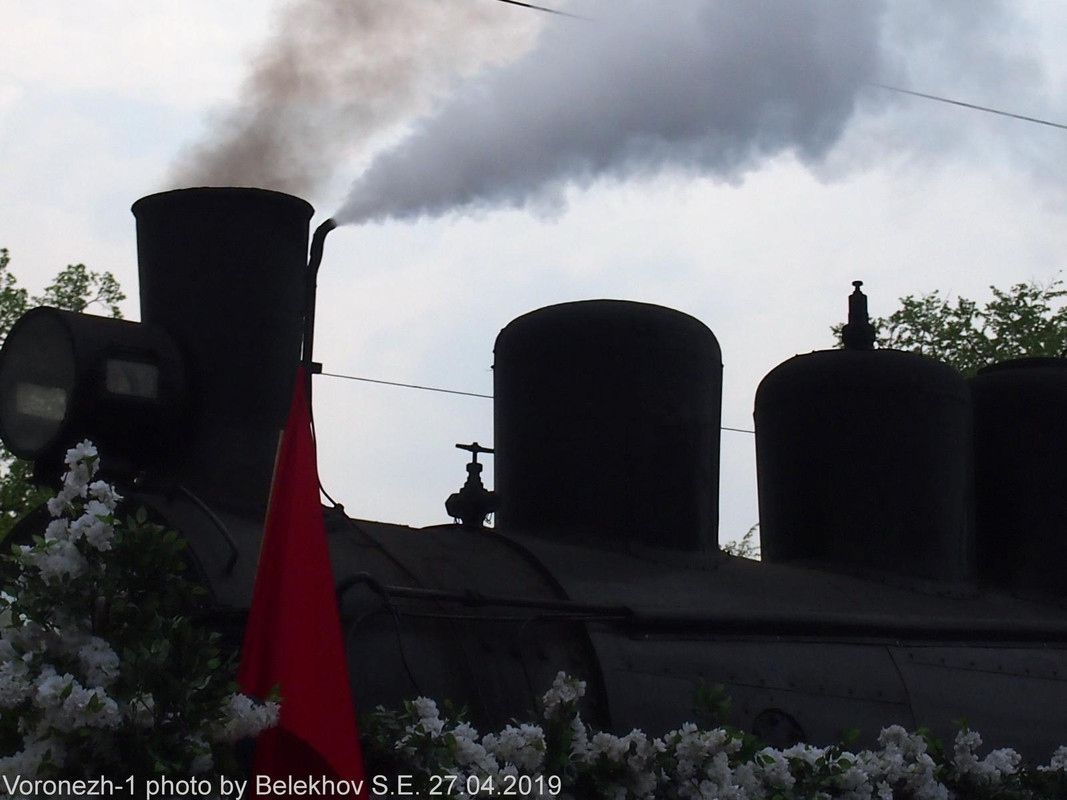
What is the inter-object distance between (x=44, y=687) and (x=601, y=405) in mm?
2535

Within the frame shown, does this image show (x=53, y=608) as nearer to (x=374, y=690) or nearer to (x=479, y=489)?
(x=374, y=690)

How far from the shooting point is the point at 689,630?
4.72m

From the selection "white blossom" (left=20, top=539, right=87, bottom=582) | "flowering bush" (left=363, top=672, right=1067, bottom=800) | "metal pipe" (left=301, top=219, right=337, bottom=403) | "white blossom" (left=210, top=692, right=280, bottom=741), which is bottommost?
"flowering bush" (left=363, top=672, right=1067, bottom=800)

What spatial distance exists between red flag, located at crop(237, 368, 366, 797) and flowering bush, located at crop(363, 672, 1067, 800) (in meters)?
0.20

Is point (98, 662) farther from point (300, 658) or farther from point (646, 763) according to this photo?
point (646, 763)

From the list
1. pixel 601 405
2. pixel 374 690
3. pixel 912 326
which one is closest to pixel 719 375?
pixel 601 405

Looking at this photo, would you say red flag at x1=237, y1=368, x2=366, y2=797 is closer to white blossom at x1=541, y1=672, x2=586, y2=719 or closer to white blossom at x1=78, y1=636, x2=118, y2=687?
white blossom at x1=78, y1=636, x2=118, y2=687

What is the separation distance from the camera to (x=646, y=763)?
4082 mm

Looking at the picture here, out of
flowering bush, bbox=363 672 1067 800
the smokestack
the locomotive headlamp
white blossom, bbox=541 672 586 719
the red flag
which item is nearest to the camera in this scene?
the red flag

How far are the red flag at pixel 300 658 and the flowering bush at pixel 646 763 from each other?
0.67 feet

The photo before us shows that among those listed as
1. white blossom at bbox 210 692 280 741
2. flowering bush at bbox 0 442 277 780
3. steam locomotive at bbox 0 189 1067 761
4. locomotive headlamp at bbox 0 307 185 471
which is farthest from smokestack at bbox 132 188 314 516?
white blossom at bbox 210 692 280 741

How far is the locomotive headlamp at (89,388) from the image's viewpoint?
4.35 metres

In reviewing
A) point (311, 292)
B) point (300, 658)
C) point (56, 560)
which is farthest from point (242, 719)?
point (311, 292)

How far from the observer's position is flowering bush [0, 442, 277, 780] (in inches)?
131
